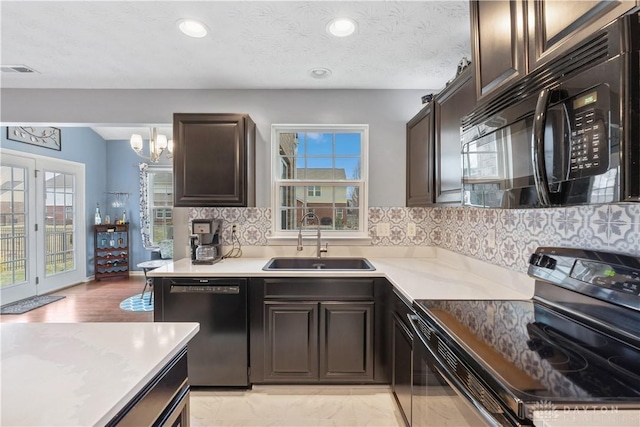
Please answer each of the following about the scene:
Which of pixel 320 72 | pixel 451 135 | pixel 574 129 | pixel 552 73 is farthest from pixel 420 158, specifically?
pixel 574 129

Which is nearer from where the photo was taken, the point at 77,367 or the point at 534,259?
the point at 77,367

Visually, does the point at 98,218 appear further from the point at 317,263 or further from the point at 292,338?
the point at 292,338

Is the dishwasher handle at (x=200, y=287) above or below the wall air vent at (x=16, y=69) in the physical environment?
below

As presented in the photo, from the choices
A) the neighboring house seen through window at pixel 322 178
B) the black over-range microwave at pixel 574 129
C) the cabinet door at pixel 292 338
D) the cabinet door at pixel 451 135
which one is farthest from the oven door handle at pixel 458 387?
the neighboring house seen through window at pixel 322 178

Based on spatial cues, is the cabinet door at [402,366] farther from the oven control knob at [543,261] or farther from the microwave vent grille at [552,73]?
the microwave vent grille at [552,73]

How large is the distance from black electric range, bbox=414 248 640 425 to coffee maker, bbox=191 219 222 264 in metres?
1.77

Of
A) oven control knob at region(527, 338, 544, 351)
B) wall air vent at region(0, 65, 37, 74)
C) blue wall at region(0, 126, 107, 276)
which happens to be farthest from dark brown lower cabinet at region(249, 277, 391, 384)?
blue wall at region(0, 126, 107, 276)

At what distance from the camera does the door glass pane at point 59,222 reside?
4734 millimetres

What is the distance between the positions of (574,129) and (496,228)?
1311mm

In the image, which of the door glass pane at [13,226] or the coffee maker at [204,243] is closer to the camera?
the coffee maker at [204,243]

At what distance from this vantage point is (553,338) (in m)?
1.01

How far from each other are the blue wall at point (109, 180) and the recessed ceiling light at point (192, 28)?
4613 millimetres

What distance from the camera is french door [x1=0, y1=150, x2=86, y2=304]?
13.5 feet

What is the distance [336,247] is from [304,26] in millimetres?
1806
